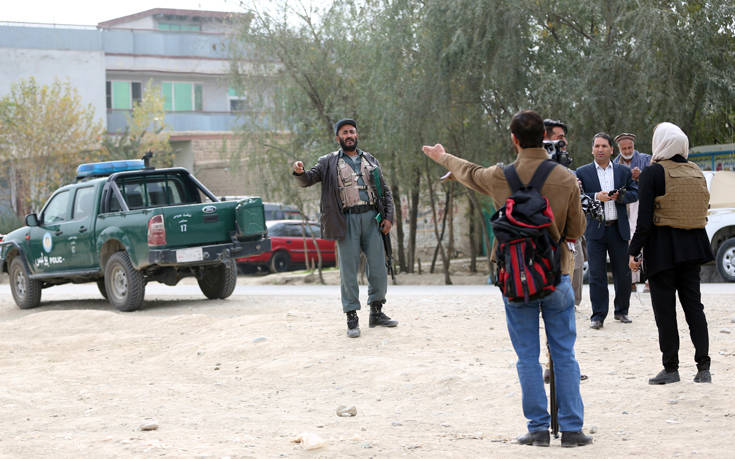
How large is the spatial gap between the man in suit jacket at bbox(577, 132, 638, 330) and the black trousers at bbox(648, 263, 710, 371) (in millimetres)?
2449

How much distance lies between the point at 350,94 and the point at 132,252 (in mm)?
9885

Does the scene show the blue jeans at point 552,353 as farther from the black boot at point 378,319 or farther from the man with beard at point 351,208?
the black boot at point 378,319

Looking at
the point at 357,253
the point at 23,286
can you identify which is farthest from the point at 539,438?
the point at 23,286

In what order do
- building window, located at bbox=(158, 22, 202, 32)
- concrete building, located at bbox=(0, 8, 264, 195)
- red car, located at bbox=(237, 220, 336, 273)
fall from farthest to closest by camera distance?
building window, located at bbox=(158, 22, 202, 32)
concrete building, located at bbox=(0, 8, 264, 195)
red car, located at bbox=(237, 220, 336, 273)

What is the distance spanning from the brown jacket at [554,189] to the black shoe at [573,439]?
0.88 metres

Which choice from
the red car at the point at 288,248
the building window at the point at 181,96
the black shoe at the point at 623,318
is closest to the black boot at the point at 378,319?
the black shoe at the point at 623,318

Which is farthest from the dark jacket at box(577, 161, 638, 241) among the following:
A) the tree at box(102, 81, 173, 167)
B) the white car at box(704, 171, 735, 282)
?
the tree at box(102, 81, 173, 167)

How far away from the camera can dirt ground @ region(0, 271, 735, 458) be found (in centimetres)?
582

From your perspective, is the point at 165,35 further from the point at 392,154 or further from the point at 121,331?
the point at 121,331

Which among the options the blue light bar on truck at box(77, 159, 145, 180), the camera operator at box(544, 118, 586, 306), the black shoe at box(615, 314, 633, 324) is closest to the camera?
the camera operator at box(544, 118, 586, 306)

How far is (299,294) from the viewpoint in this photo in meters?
16.4

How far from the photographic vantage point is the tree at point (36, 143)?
35.2m

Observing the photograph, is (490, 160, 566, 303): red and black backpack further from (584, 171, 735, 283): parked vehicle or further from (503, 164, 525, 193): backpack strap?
(584, 171, 735, 283): parked vehicle

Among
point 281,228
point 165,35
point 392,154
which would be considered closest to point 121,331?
point 392,154
